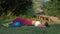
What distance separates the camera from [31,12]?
13.3m

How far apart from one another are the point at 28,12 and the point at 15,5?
3.48 ft

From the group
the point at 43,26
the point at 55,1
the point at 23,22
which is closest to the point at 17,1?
the point at 55,1

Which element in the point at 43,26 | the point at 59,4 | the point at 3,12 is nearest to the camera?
the point at 43,26

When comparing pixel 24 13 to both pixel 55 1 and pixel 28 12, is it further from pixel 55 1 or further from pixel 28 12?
pixel 55 1

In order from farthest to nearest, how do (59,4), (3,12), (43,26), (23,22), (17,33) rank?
(3,12) → (59,4) → (23,22) → (43,26) → (17,33)

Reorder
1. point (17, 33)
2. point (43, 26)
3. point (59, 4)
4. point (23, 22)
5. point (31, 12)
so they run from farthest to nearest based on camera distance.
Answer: point (31, 12), point (59, 4), point (23, 22), point (43, 26), point (17, 33)

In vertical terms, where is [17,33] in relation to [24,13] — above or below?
above

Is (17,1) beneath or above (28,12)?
above

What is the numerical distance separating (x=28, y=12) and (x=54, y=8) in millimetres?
2768

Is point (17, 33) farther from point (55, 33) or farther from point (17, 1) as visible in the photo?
point (17, 1)

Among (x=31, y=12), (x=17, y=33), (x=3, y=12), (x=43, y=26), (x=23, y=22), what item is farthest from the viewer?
(x=31, y=12)

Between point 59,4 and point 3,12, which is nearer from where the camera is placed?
point 59,4

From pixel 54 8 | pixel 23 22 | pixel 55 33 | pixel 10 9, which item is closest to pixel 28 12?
pixel 10 9

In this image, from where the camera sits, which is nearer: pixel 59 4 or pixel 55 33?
pixel 55 33
